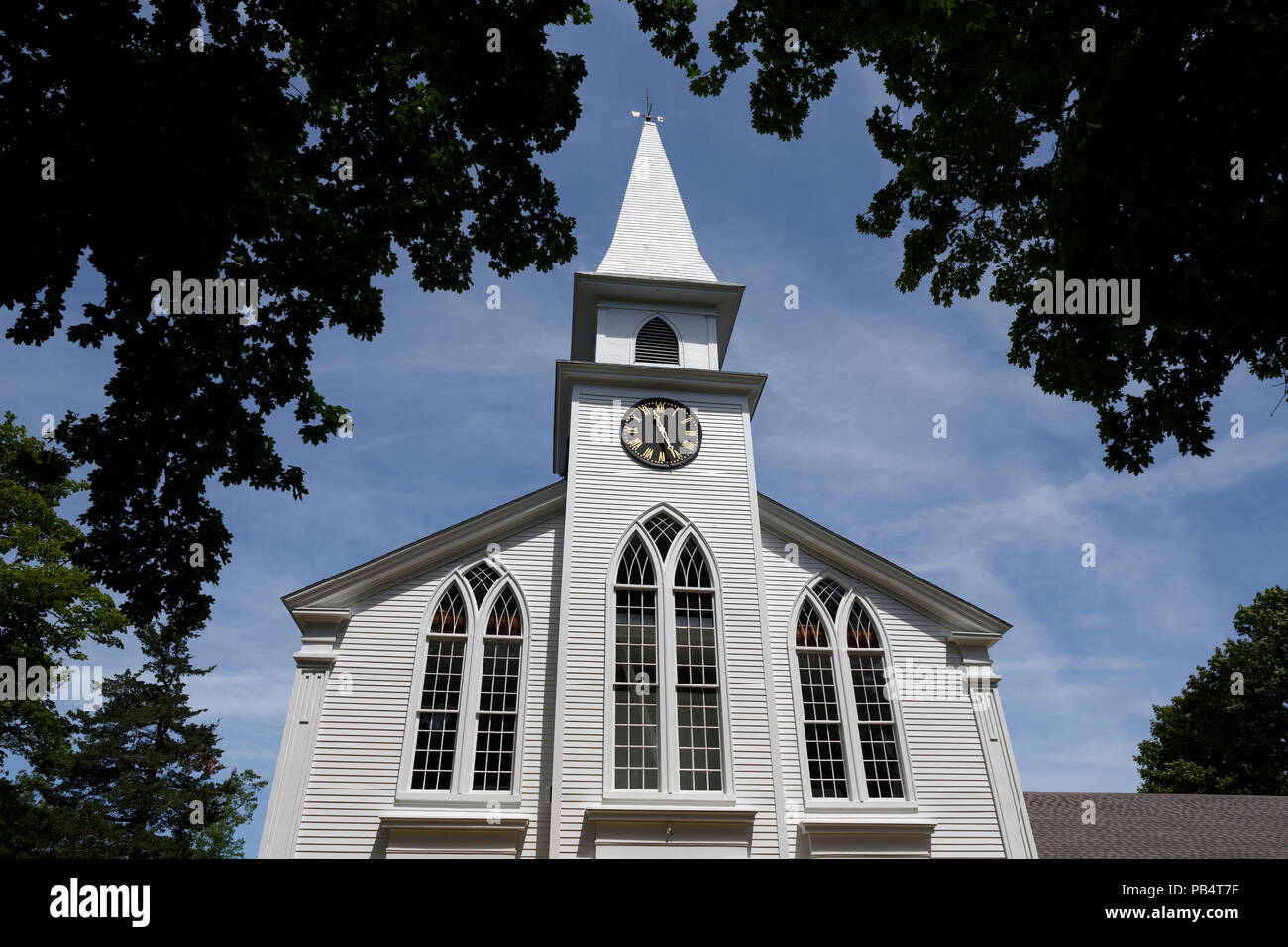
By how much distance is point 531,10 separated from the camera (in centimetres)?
741

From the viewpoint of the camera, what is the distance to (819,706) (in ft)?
52.2

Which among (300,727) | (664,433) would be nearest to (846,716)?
(664,433)

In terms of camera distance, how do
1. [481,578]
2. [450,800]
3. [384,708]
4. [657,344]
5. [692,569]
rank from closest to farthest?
[450,800], [384,708], [481,578], [692,569], [657,344]

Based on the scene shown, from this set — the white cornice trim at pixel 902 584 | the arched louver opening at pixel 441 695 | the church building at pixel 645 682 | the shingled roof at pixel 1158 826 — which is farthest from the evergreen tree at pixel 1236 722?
the arched louver opening at pixel 441 695

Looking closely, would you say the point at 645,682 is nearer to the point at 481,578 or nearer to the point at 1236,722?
the point at 481,578

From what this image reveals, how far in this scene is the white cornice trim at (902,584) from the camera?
1689cm

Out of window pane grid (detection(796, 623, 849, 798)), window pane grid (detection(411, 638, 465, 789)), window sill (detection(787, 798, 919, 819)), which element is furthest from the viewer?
window pane grid (detection(796, 623, 849, 798))

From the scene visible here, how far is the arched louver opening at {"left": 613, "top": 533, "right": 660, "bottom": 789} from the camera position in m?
14.4

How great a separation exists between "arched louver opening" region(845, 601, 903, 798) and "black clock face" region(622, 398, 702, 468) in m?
5.62

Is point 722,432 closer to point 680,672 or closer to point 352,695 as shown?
point 680,672

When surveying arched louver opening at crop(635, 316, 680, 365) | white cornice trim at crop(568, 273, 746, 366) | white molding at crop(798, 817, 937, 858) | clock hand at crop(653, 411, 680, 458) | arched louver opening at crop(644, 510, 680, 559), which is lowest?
white molding at crop(798, 817, 937, 858)

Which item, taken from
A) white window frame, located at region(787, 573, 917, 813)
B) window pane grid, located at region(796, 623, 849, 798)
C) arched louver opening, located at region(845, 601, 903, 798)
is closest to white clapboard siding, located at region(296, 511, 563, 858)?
white window frame, located at region(787, 573, 917, 813)

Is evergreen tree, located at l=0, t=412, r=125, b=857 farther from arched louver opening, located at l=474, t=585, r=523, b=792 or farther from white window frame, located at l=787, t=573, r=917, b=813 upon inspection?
white window frame, located at l=787, t=573, r=917, b=813

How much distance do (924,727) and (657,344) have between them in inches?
463
